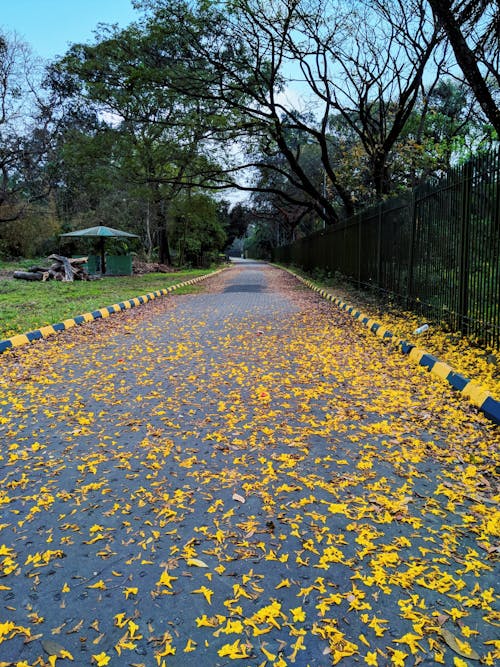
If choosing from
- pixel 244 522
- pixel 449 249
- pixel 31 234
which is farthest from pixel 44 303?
pixel 31 234

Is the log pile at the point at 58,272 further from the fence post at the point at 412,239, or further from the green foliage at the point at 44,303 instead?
the fence post at the point at 412,239

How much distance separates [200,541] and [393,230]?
937cm

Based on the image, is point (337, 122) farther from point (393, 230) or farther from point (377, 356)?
point (377, 356)

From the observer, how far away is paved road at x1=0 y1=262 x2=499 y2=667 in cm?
187

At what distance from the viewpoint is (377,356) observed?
666 cm

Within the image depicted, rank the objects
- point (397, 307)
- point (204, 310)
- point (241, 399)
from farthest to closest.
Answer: point (204, 310) → point (397, 307) → point (241, 399)

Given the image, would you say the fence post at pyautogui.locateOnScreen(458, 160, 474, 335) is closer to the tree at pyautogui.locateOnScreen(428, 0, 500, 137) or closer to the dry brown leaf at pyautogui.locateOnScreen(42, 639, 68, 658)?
the tree at pyautogui.locateOnScreen(428, 0, 500, 137)

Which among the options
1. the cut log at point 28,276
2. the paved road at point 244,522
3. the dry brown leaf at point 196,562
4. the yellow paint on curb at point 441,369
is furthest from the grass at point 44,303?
the dry brown leaf at point 196,562

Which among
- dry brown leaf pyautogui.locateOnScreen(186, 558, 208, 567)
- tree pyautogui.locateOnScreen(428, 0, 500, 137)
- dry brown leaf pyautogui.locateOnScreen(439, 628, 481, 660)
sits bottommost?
dry brown leaf pyautogui.locateOnScreen(439, 628, 481, 660)

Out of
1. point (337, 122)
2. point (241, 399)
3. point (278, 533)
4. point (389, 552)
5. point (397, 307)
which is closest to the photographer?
point (389, 552)

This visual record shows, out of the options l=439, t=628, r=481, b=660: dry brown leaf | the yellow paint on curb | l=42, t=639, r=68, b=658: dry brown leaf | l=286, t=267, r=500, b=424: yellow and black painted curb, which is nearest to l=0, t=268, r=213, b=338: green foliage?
l=286, t=267, r=500, b=424: yellow and black painted curb

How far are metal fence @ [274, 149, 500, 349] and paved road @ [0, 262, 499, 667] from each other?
1.67 metres

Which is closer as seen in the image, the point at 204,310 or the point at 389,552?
the point at 389,552

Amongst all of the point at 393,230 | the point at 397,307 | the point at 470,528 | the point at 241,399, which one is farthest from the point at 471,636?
the point at 393,230
